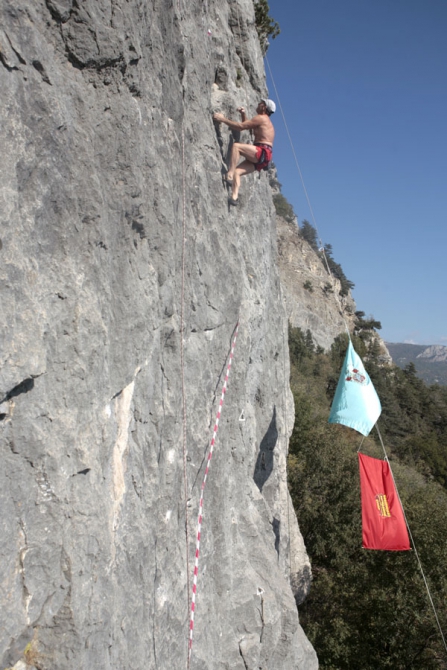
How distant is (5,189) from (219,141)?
5.32 m

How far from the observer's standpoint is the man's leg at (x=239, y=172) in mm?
8078

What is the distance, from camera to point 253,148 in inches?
318

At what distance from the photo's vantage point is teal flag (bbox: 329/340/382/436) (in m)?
10.1

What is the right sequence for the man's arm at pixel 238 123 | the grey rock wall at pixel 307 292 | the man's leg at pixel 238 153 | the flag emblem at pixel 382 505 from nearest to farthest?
the man's arm at pixel 238 123
the man's leg at pixel 238 153
the flag emblem at pixel 382 505
the grey rock wall at pixel 307 292

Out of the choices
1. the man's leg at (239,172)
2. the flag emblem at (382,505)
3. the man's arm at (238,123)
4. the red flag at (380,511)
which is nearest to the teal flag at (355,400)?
the red flag at (380,511)

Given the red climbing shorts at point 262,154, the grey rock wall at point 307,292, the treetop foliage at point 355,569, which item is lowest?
the treetop foliage at point 355,569

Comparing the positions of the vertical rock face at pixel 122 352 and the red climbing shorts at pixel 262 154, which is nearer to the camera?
the vertical rock face at pixel 122 352

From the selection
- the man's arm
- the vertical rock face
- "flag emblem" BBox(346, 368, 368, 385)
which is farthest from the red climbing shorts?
"flag emblem" BBox(346, 368, 368, 385)

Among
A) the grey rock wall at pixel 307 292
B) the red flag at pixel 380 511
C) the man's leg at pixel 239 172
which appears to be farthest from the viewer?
the grey rock wall at pixel 307 292

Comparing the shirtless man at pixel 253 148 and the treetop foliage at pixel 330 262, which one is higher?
the treetop foliage at pixel 330 262

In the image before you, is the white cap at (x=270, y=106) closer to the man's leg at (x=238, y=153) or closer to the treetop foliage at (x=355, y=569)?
the man's leg at (x=238, y=153)

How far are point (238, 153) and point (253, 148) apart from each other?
272 mm

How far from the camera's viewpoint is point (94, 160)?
442cm

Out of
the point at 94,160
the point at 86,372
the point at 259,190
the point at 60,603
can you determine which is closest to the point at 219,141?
the point at 259,190
